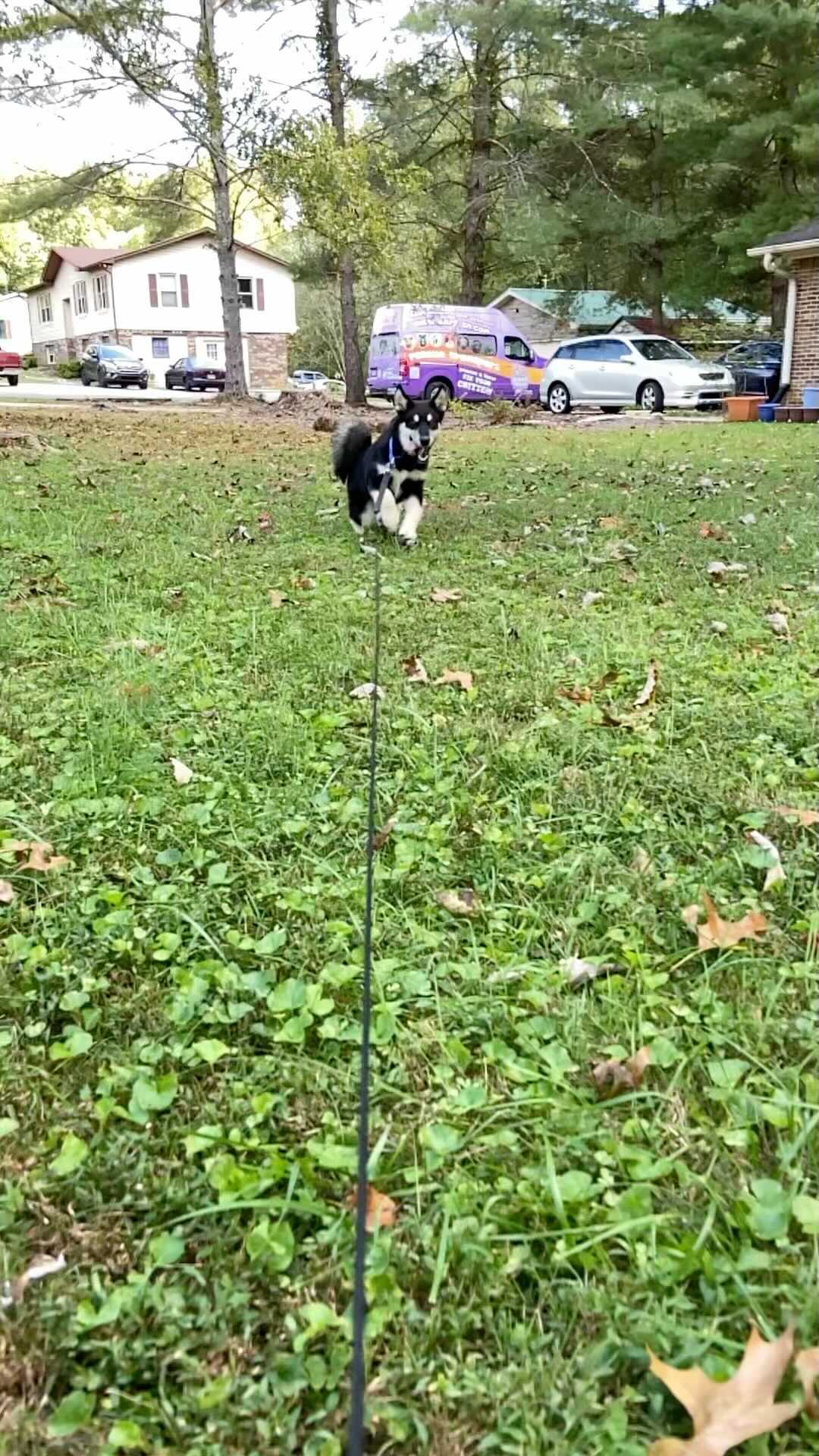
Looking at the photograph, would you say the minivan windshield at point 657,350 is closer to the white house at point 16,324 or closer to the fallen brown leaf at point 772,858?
the fallen brown leaf at point 772,858

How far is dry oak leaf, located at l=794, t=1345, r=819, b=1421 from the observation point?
1021 mm

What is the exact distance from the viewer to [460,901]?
1.93m

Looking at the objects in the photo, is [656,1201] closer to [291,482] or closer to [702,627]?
[702,627]

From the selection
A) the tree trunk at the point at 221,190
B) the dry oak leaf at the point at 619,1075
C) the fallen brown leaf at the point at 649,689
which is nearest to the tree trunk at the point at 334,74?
the tree trunk at the point at 221,190

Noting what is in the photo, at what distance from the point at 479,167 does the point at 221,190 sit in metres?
7.43

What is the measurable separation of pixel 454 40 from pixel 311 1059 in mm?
25799

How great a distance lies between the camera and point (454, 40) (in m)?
22.0

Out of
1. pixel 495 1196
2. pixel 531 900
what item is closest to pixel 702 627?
pixel 531 900

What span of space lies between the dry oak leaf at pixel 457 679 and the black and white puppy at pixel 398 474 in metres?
2.21

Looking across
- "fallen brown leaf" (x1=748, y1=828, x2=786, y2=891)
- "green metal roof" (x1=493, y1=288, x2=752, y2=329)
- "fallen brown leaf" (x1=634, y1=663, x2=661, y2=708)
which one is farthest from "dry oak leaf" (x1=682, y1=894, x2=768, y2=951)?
"green metal roof" (x1=493, y1=288, x2=752, y2=329)

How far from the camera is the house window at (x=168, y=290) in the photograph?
4288 cm

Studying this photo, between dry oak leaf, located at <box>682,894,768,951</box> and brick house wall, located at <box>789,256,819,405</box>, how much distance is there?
16329 millimetres

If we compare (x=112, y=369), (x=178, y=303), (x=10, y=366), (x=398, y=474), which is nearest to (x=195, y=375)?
(x=112, y=369)

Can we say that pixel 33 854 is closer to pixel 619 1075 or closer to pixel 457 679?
pixel 619 1075
